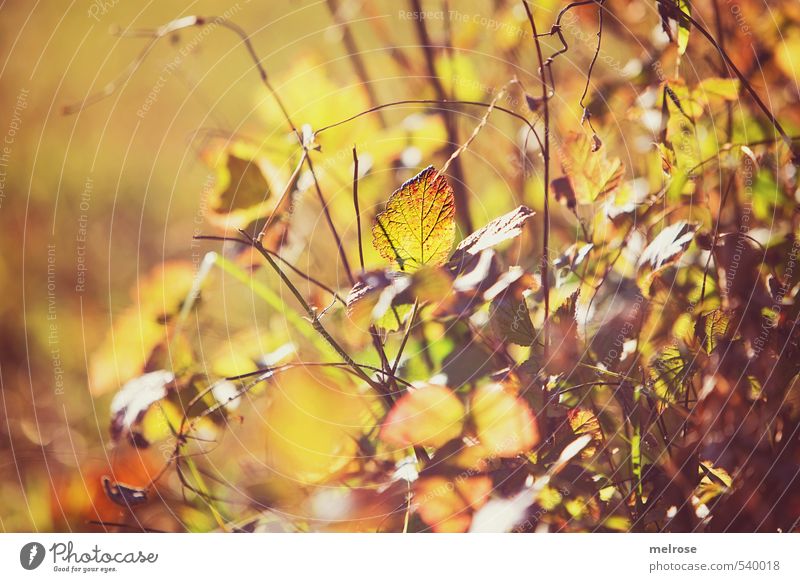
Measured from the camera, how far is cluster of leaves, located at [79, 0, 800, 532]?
0.39 metres

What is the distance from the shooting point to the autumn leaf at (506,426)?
40 centimetres

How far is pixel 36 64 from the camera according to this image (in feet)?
1.22

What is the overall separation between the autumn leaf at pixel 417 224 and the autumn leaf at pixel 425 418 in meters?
0.09

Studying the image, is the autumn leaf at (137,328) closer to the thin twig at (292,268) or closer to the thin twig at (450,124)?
the thin twig at (292,268)

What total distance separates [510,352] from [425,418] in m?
0.07

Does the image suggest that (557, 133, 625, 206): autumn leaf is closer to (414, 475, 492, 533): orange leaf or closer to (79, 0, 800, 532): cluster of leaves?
(79, 0, 800, 532): cluster of leaves

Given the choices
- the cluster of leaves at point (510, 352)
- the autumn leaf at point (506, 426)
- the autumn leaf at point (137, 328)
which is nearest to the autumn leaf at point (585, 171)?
the cluster of leaves at point (510, 352)

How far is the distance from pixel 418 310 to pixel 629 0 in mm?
261

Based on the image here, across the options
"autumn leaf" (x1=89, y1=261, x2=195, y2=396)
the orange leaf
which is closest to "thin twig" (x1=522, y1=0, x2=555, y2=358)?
the orange leaf
